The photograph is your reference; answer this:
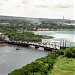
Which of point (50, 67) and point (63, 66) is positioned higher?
point (50, 67)

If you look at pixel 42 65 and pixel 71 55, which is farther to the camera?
pixel 71 55

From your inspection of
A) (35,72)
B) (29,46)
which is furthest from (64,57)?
(29,46)

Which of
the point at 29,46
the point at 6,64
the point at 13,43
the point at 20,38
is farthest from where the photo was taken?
the point at 20,38

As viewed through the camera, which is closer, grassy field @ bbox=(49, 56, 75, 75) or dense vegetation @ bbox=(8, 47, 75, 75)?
dense vegetation @ bbox=(8, 47, 75, 75)

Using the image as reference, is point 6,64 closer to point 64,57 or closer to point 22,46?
point 64,57

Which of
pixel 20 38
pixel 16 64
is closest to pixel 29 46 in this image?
pixel 20 38

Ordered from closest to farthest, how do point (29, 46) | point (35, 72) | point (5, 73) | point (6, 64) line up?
point (35, 72), point (5, 73), point (6, 64), point (29, 46)

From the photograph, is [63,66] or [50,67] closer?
[50,67]

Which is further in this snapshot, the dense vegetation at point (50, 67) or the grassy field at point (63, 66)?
the grassy field at point (63, 66)
